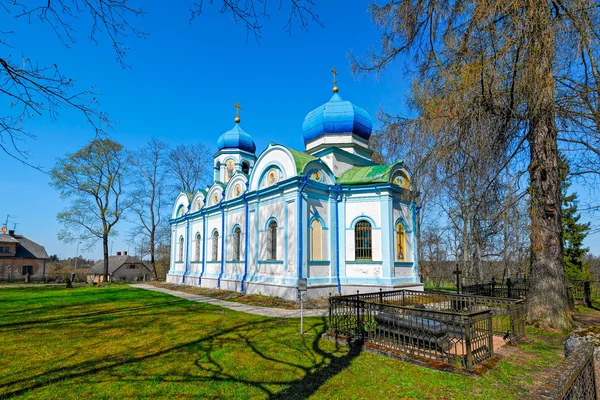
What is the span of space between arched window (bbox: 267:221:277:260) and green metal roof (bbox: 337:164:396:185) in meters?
3.65

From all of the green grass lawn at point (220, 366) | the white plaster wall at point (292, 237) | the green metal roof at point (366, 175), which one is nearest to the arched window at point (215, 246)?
the white plaster wall at point (292, 237)

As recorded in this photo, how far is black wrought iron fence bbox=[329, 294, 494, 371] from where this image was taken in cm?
561

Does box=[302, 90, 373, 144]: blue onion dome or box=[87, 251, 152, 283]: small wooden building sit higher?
box=[302, 90, 373, 144]: blue onion dome

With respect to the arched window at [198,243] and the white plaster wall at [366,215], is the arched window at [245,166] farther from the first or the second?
the white plaster wall at [366,215]

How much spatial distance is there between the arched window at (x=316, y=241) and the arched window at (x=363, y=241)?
153 cm

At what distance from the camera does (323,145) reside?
16859 millimetres

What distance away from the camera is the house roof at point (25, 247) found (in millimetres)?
35844

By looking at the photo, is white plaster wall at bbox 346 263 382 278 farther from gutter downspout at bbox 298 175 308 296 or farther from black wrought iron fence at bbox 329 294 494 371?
black wrought iron fence at bbox 329 294 494 371

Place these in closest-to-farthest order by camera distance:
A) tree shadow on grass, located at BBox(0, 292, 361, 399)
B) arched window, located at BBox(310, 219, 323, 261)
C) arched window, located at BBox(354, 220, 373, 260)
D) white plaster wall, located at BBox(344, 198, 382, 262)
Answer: tree shadow on grass, located at BBox(0, 292, 361, 399) < arched window, located at BBox(310, 219, 323, 261) < white plaster wall, located at BBox(344, 198, 382, 262) < arched window, located at BBox(354, 220, 373, 260)

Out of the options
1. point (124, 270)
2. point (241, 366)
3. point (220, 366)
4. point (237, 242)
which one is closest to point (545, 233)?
point (241, 366)

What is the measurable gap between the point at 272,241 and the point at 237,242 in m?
3.53

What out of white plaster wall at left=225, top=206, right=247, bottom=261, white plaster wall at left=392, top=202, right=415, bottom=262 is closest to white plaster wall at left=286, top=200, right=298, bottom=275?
white plaster wall at left=225, top=206, right=247, bottom=261

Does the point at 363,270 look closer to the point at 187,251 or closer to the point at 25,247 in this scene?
the point at 187,251

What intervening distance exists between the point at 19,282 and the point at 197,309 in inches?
1128
